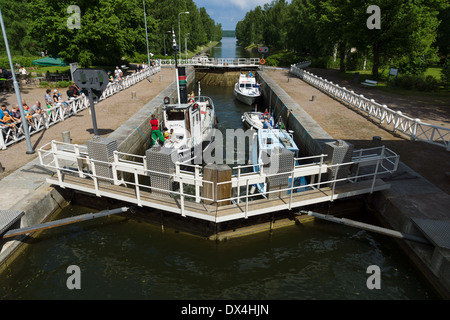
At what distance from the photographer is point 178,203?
9656mm

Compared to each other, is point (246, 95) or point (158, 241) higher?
point (246, 95)

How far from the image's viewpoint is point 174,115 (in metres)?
16.0

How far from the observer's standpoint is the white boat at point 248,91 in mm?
31828

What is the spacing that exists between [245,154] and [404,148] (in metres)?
9.18

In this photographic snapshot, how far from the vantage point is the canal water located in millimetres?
8320

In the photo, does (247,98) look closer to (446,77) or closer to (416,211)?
(446,77)

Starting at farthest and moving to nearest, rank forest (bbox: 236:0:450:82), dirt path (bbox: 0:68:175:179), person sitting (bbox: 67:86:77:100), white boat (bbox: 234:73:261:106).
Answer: white boat (bbox: 234:73:261:106) → forest (bbox: 236:0:450:82) → person sitting (bbox: 67:86:77:100) → dirt path (bbox: 0:68:175:179)

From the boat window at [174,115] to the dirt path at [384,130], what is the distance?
865 centimetres

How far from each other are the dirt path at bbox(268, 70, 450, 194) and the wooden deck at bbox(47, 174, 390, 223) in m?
3.62

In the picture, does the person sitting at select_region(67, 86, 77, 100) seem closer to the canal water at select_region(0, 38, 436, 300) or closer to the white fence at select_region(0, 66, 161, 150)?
the white fence at select_region(0, 66, 161, 150)

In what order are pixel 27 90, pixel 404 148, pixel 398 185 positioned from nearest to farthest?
pixel 398 185 < pixel 404 148 < pixel 27 90

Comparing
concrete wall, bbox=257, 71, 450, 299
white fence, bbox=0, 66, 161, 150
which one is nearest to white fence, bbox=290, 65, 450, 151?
concrete wall, bbox=257, 71, 450, 299

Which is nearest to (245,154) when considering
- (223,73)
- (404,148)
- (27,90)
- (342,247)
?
(404,148)
